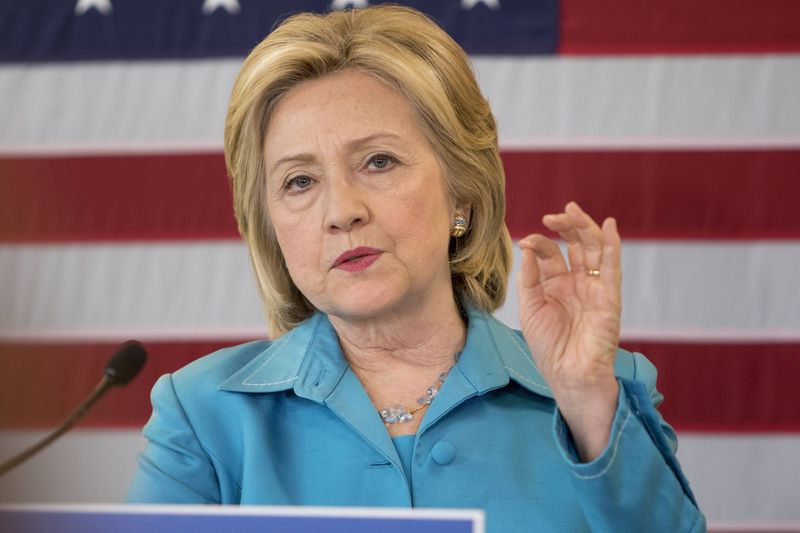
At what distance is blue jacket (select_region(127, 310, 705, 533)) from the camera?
152 cm

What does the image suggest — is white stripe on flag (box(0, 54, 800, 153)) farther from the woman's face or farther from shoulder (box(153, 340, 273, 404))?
shoulder (box(153, 340, 273, 404))

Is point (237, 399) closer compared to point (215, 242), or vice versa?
point (237, 399)

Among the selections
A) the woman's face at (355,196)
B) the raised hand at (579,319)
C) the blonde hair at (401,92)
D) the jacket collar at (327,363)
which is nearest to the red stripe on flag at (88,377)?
the blonde hair at (401,92)

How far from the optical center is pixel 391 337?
1.71 metres

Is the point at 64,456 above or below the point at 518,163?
below

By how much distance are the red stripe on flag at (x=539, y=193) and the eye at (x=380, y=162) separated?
3.32 ft

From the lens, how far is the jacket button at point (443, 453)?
5.00 feet

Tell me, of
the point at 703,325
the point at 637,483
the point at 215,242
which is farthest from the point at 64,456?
the point at 637,483

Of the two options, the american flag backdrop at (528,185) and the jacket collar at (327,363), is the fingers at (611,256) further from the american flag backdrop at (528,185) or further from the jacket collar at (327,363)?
the american flag backdrop at (528,185)

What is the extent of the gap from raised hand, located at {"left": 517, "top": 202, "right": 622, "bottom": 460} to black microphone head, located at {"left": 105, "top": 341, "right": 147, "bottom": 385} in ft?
1.69

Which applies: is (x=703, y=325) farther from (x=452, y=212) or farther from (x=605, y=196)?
(x=452, y=212)

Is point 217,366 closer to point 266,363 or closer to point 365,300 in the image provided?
point 266,363

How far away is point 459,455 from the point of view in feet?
5.07

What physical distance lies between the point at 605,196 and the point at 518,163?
9.4 inches
